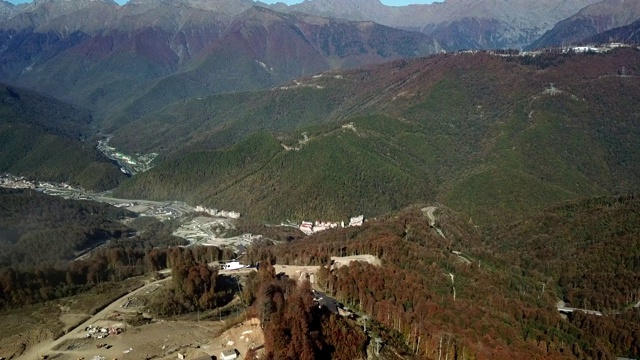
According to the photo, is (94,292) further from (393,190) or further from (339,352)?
(393,190)

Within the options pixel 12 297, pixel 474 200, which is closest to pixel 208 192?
pixel 474 200

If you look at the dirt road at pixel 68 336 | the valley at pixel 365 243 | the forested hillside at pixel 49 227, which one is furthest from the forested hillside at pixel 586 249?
the forested hillside at pixel 49 227

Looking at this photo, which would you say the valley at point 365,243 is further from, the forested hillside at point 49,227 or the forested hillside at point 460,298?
the forested hillside at point 49,227

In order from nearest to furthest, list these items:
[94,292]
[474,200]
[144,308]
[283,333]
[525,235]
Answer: [283,333]
[144,308]
[94,292]
[525,235]
[474,200]

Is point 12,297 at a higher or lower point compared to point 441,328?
higher

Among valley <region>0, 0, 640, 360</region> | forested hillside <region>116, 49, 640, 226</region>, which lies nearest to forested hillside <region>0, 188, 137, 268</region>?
valley <region>0, 0, 640, 360</region>

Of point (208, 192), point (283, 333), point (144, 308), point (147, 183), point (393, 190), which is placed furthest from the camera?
point (147, 183)

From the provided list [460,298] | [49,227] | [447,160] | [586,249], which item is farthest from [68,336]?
[447,160]

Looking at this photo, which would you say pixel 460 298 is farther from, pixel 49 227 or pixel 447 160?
pixel 447 160

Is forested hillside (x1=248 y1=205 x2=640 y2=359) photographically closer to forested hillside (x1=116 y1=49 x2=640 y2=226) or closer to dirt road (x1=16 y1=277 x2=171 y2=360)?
dirt road (x1=16 y1=277 x2=171 y2=360)
